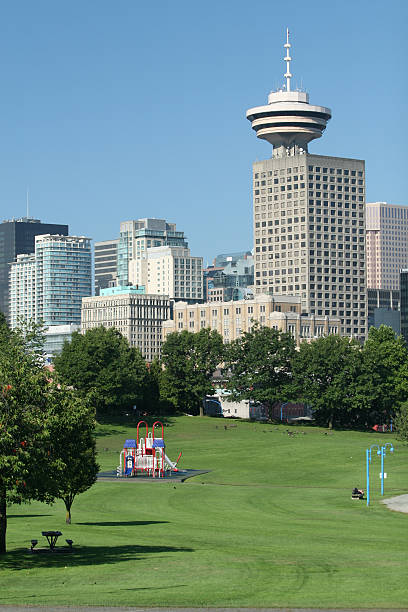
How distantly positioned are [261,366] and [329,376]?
12.4 m

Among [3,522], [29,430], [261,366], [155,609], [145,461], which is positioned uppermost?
[261,366]

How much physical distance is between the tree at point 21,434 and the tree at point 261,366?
5166 inches

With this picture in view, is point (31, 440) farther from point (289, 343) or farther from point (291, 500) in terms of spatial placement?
point (289, 343)

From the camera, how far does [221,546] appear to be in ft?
165

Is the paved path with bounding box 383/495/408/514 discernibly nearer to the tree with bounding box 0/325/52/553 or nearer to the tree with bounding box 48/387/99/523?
the tree with bounding box 48/387/99/523

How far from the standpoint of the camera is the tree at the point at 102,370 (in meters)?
160

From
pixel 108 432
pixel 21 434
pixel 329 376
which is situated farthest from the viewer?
pixel 329 376

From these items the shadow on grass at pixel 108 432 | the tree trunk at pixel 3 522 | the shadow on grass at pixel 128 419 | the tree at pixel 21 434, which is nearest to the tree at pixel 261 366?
the shadow on grass at pixel 128 419

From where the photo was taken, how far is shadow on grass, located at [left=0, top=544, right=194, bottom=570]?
44412 millimetres

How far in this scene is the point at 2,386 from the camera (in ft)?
146

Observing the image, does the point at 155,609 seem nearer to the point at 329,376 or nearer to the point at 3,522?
the point at 3,522

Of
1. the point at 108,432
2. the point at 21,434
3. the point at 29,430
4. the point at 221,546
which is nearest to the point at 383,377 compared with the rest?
the point at 108,432

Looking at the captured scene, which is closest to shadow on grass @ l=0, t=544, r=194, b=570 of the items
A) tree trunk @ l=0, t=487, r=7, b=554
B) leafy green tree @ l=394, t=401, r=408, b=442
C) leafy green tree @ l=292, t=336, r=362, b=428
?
tree trunk @ l=0, t=487, r=7, b=554

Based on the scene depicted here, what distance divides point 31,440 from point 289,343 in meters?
142
